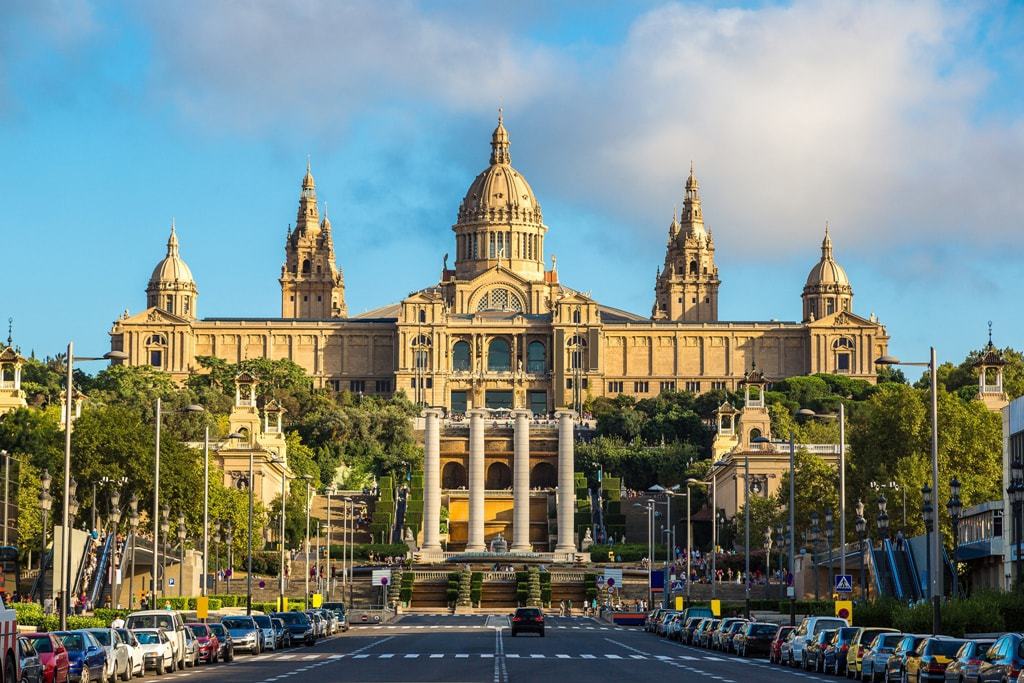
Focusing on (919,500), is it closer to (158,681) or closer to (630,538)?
(158,681)

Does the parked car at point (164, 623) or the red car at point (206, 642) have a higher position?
the parked car at point (164, 623)

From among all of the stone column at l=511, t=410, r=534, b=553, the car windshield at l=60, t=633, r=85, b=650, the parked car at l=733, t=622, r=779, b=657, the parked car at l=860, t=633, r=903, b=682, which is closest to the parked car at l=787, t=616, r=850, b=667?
the parked car at l=733, t=622, r=779, b=657

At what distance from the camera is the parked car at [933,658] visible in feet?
136

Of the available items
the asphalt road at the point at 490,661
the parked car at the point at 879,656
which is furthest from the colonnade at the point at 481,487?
the parked car at the point at 879,656

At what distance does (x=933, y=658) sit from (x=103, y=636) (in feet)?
58.0

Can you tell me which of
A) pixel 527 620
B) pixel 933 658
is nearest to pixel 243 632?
pixel 527 620

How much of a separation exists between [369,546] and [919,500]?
2279 inches

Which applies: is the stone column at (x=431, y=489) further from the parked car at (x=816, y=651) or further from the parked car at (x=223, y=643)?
the parked car at (x=816, y=651)

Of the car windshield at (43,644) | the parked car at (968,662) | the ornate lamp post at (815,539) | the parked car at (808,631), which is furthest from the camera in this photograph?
the ornate lamp post at (815,539)

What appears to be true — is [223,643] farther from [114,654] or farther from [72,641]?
[72,641]

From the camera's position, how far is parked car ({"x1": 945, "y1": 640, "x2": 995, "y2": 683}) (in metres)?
38.3

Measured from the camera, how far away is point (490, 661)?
2259 inches

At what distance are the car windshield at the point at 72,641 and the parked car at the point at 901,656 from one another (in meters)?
16.8

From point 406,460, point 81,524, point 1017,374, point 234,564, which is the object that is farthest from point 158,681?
point 406,460
